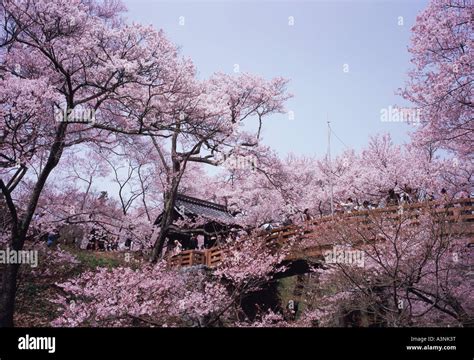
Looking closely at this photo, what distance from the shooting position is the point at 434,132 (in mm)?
8734

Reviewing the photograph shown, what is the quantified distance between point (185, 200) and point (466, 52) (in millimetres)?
9716

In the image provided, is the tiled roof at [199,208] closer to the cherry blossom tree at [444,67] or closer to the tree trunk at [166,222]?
the tree trunk at [166,222]

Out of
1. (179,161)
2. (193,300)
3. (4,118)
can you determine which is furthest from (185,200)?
(4,118)

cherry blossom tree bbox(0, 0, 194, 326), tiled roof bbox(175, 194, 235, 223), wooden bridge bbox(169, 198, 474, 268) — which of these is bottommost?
wooden bridge bbox(169, 198, 474, 268)

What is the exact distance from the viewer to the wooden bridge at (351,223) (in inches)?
260

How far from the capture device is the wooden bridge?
6.60 meters

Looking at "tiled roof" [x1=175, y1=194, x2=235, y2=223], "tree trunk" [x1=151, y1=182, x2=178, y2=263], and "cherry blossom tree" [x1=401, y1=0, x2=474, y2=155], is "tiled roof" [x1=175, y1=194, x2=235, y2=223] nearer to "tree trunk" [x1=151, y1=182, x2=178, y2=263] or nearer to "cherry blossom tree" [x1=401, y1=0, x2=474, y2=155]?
"tree trunk" [x1=151, y1=182, x2=178, y2=263]

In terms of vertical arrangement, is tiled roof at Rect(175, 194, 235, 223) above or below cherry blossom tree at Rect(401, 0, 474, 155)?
below

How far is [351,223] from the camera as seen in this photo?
7070 millimetres

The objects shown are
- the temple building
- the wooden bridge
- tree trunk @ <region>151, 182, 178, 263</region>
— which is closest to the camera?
the wooden bridge

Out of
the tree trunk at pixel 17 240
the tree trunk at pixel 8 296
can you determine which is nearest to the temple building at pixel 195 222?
the tree trunk at pixel 17 240

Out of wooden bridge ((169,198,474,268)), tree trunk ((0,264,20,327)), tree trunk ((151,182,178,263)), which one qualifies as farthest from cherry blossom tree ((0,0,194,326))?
wooden bridge ((169,198,474,268))

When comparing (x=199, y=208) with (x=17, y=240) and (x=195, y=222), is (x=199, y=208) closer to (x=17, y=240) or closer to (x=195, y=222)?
(x=195, y=222)
